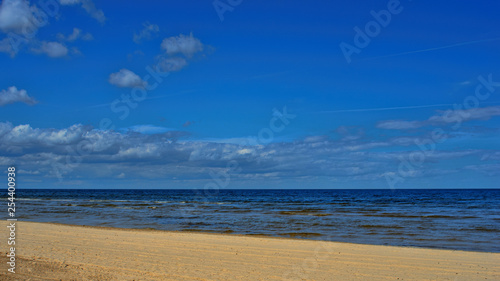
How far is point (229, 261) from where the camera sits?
518 inches

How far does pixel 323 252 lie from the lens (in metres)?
15.5

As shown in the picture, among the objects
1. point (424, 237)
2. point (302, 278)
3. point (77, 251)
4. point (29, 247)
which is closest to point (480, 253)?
point (424, 237)

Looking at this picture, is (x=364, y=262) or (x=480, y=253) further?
(x=480, y=253)

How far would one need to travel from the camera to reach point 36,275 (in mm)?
9773

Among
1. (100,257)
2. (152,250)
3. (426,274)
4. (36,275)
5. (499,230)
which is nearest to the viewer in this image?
(36,275)

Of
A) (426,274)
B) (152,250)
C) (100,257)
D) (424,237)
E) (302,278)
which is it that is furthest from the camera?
(424,237)

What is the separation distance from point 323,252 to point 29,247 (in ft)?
38.1

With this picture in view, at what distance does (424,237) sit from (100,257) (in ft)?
57.1

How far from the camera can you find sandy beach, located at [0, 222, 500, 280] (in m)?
10.7

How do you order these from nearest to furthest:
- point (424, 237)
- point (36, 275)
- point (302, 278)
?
1. point (36, 275)
2. point (302, 278)
3. point (424, 237)

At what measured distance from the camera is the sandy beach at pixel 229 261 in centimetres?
1070

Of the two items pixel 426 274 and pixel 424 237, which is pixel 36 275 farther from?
pixel 424 237

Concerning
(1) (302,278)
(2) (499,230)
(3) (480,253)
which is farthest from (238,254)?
(2) (499,230)

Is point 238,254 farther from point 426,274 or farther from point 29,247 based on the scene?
point 29,247
